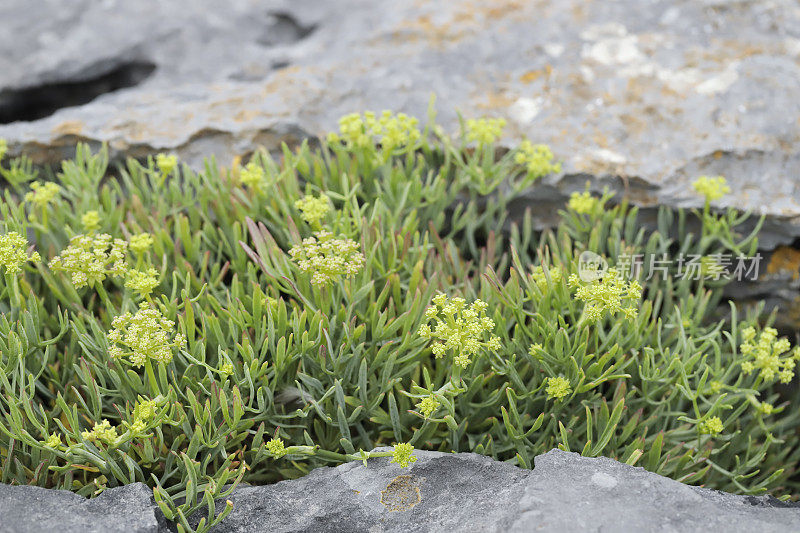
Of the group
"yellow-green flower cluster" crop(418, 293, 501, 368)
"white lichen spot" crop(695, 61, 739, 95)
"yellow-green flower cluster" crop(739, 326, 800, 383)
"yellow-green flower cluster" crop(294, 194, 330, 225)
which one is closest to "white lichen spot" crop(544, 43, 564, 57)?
"white lichen spot" crop(695, 61, 739, 95)

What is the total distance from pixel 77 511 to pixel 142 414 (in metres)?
0.31

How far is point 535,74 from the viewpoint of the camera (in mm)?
3850

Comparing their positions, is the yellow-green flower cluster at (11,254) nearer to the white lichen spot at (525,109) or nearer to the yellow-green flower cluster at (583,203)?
the yellow-green flower cluster at (583,203)

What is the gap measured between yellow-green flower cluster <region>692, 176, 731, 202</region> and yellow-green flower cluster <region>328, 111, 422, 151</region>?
117 cm

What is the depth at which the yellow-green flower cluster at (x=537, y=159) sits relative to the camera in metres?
3.22

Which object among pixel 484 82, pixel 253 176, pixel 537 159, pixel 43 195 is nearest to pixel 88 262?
pixel 43 195

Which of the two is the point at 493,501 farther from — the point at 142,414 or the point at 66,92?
the point at 66,92

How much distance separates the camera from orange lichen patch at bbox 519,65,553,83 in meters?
3.83

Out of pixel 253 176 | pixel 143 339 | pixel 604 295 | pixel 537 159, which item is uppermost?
pixel 253 176

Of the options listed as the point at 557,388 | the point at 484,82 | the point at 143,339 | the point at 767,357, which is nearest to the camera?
the point at 143,339

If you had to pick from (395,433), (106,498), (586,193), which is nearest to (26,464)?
(106,498)

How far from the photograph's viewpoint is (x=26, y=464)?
2363 millimetres

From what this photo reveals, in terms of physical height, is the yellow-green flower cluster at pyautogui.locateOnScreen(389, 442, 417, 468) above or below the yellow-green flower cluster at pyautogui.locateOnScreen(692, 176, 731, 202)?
below

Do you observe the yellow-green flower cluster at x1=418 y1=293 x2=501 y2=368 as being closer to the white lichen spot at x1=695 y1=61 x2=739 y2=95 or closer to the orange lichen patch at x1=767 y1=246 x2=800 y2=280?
the orange lichen patch at x1=767 y1=246 x2=800 y2=280
